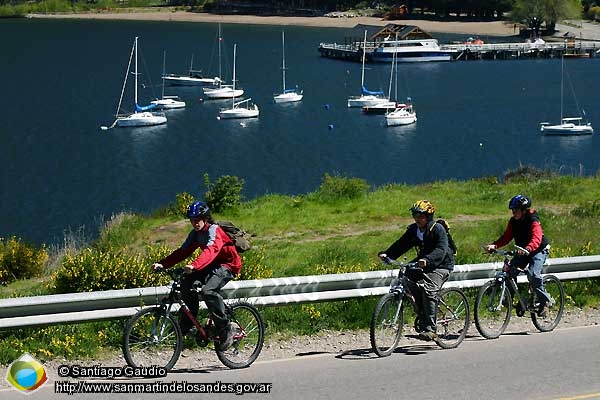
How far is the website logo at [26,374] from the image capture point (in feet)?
33.0

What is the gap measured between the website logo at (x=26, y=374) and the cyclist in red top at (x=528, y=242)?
543 cm

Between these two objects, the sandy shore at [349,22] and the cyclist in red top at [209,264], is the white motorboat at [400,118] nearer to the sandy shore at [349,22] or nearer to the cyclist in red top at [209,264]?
the cyclist in red top at [209,264]

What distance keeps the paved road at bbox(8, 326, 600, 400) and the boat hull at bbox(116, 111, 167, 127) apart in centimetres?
7143

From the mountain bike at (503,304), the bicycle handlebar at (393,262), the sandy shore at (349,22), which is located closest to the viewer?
the bicycle handlebar at (393,262)

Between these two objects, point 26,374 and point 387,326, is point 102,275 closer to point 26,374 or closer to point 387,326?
point 26,374

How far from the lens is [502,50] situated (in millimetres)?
136500

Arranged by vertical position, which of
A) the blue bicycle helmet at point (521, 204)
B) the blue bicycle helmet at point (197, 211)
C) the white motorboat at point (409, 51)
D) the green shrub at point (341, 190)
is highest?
the blue bicycle helmet at point (197, 211)

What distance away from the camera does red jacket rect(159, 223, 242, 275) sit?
10.2 meters

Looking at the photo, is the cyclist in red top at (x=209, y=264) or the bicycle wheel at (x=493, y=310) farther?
the bicycle wheel at (x=493, y=310)

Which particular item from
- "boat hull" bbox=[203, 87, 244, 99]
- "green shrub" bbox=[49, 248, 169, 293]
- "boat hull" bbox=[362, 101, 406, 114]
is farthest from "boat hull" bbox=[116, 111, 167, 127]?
"green shrub" bbox=[49, 248, 169, 293]

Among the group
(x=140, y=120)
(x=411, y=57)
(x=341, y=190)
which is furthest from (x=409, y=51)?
(x=341, y=190)

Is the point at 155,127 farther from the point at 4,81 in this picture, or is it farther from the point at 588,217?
the point at 588,217

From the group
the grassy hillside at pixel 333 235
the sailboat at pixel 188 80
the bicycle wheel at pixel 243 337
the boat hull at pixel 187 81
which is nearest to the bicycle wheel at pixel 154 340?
the bicycle wheel at pixel 243 337

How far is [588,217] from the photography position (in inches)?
856
